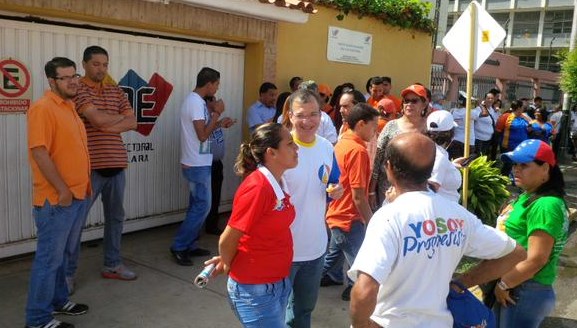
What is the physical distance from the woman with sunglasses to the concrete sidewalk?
1.00m

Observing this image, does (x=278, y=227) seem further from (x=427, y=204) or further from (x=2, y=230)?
(x=2, y=230)

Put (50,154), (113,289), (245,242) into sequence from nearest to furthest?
(245,242), (50,154), (113,289)

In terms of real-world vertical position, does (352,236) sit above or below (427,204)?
below

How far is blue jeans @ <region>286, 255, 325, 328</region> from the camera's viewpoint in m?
3.12

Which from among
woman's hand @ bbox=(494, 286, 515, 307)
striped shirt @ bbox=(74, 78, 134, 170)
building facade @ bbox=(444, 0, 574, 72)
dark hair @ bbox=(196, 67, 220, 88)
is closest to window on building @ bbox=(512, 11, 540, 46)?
building facade @ bbox=(444, 0, 574, 72)

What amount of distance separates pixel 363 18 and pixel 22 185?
5588 mm

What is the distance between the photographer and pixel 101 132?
4277 millimetres

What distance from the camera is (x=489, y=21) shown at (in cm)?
534

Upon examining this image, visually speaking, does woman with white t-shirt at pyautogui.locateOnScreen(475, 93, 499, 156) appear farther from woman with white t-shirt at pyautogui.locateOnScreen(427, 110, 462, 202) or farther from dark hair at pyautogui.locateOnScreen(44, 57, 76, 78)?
dark hair at pyautogui.locateOnScreen(44, 57, 76, 78)

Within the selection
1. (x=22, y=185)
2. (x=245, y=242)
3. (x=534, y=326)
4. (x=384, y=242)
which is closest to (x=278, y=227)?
(x=245, y=242)

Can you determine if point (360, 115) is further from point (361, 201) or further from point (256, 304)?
point (256, 304)

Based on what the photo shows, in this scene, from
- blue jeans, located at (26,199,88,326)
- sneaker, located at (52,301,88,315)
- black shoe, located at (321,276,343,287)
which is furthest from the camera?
black shoe, located at (321,276,343,287)

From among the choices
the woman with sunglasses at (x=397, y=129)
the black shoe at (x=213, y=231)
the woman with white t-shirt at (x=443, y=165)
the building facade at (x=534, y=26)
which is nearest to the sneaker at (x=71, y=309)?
the black shoe at (x=213, y=231)

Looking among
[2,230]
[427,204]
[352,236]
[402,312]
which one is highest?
[427,204]
